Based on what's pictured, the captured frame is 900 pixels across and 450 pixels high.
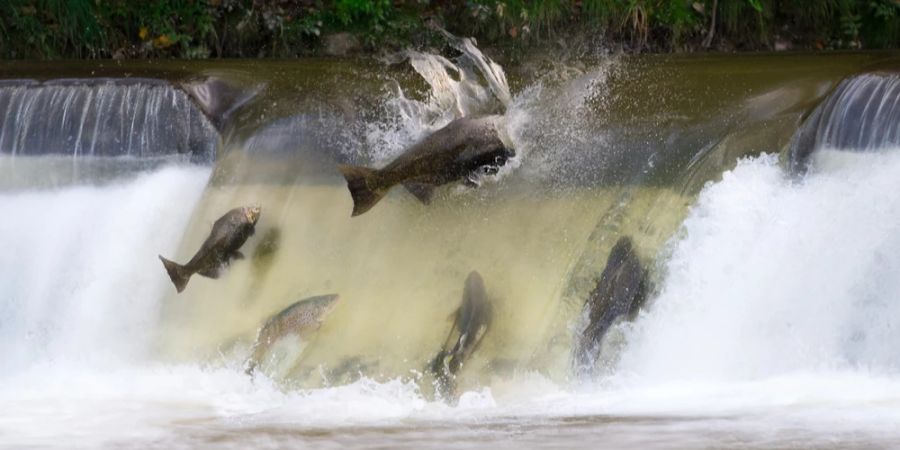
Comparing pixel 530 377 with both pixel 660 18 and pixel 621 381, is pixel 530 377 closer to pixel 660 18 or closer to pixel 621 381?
pixel 621 381

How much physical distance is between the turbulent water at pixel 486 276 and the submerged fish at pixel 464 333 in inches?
2.3

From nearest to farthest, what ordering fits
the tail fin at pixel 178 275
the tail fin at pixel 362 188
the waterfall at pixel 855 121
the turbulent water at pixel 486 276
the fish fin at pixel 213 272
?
the turbulent water at pixel 486 276
the tail fin at pixel 362 188
the waterfall at pixel 855 121
the tail fin at pixel 178 275
the fish fin at pixel 213 272

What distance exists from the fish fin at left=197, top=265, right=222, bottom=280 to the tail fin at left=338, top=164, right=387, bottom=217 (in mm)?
863

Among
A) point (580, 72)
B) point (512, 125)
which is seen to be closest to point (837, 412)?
point (512, 125)

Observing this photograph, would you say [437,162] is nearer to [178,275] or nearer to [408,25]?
[178,275]

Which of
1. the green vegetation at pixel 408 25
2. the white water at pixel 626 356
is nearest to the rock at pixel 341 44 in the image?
the green vegetation at pixel 408 25

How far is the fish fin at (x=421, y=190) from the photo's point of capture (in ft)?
25.6

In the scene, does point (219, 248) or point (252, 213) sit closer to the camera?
point (219, 248)

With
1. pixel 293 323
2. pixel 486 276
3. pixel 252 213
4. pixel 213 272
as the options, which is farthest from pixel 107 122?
pixel 486 276

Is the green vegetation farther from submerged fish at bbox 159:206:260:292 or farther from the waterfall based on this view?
submerged fish at bbox 159:206:260:292

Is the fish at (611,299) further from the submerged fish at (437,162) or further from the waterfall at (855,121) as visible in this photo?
the waterfall at (855,121)

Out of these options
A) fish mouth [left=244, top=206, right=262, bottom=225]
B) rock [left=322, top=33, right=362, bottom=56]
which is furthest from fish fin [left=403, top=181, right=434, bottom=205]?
rock [left=322, top=33, right=362, bottom=56]

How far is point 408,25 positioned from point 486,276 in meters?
3.29

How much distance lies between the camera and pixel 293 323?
7648 mm
